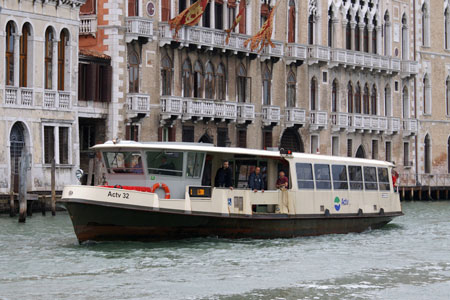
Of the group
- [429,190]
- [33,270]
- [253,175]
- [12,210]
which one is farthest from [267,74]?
[33,270]

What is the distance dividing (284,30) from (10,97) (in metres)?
16.3

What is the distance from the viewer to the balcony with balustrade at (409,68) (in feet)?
188

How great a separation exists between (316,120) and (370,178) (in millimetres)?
19041

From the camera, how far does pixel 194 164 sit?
26.4 meters

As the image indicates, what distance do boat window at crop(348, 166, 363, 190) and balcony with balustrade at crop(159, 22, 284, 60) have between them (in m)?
13.3

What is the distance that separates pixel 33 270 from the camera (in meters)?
21.3

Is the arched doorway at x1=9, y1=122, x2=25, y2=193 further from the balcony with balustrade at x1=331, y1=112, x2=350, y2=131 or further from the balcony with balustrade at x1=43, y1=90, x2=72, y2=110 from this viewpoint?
the balcony with balustrade at x1=331, y1=112, x2=350, y2=131

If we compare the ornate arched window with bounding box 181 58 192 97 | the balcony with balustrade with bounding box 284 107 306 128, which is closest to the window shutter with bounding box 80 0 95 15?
the ornate arched window with bounding box 181 58 192 97

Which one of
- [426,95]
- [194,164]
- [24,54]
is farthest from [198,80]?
[426,95]

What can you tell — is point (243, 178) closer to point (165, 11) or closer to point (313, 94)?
point (165, 11)

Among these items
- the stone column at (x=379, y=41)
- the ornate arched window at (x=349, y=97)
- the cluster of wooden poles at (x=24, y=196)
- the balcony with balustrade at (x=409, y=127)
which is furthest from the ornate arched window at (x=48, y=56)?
the balcony with balustrade at (x=409, y=127)

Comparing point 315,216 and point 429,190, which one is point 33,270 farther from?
point 429,190

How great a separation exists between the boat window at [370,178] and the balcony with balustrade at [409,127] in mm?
25935

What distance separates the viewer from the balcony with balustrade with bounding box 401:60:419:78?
57188 mm
